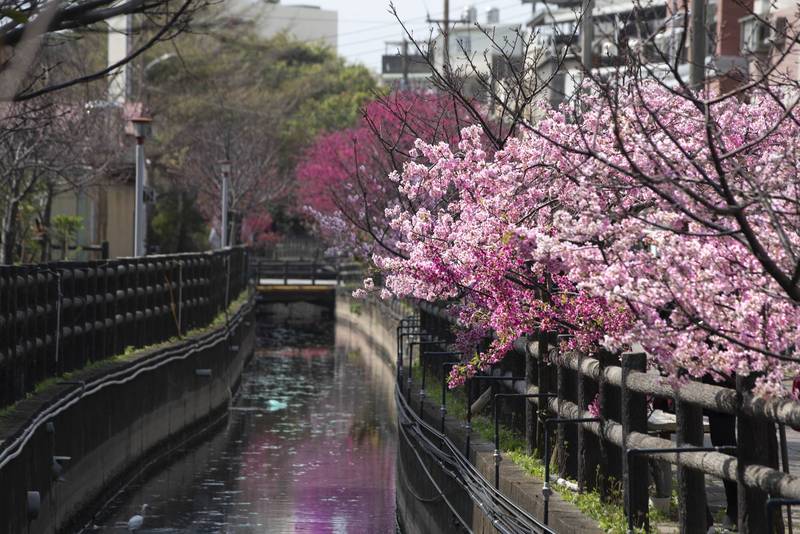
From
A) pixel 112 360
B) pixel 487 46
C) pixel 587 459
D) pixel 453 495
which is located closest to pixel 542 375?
pixel 453 495

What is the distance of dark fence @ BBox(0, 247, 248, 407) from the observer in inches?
644

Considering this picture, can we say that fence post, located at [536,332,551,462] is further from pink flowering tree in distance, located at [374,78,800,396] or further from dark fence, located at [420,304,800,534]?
pink flowering tree in distance, located at [374,78,800,396]

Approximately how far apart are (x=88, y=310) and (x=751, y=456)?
14.4 metres

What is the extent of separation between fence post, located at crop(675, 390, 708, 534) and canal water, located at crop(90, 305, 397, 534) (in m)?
9.92

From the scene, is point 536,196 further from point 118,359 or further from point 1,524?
point 118,359

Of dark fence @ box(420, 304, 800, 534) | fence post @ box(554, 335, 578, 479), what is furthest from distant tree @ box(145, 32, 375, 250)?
fence post @ box(554, 335, 578, 479)

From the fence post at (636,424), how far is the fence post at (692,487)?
66 cm

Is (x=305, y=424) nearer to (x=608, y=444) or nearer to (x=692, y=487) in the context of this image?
(x=608, y=444)

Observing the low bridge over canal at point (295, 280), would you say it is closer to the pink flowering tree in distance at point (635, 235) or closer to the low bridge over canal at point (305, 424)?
the low bridge over canal at point (305, 424)

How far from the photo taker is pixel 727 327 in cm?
870

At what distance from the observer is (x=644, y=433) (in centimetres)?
1022

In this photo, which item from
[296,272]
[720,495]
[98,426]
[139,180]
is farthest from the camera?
[296,272]

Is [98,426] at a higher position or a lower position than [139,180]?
lower

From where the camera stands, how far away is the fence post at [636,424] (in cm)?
1005
